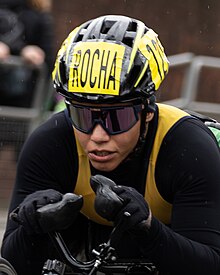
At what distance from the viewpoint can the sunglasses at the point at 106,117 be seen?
452 cm

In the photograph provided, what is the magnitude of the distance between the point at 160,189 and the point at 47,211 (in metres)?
0.59

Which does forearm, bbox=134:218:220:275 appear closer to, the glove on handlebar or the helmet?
the glove on handlebar

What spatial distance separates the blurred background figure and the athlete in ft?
15.0

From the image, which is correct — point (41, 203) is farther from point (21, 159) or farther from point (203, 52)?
point (203, 52)

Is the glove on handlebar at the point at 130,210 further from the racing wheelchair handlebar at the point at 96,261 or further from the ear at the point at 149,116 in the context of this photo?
the ear at the point at 149,116

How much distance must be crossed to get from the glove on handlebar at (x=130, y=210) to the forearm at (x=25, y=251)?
1.57ft

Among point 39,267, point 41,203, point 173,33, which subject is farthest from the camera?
point 173,33

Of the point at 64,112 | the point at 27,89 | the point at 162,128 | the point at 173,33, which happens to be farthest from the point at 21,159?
the point at 173,33

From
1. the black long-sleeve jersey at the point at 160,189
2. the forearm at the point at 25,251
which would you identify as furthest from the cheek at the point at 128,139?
the forearm at the point at 25,251

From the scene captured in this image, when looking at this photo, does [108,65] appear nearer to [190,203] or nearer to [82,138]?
[82,138]

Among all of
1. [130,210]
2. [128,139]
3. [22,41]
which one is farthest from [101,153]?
[22,41]

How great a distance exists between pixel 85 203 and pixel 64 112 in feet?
1.34

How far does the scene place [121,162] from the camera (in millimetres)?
4754

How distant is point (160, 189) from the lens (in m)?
4.75
